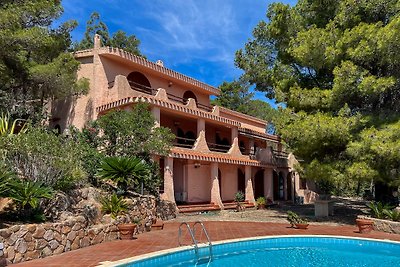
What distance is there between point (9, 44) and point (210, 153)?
46.7 feet

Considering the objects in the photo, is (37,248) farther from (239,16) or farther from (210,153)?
(239,16)

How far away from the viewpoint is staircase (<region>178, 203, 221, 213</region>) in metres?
22.1

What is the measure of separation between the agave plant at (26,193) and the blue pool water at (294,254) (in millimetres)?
3523

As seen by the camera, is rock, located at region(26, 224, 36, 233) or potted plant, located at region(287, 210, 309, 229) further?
potted plant, located at region(287, 210, 309, 229)

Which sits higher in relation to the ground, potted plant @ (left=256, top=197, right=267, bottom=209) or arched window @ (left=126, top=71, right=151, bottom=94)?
arched window @ (left=126, top=71, right=151, bottom=94)

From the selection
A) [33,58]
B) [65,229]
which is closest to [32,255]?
[65,229]

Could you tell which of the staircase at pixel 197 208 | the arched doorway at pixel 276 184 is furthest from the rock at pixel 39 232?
the arched doorway at pixel 276 184

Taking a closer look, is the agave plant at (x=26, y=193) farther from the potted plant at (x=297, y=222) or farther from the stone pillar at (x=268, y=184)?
the stone pillar at (x=268, y=184)

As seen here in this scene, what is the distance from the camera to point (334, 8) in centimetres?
2186

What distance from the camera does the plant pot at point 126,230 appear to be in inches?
545

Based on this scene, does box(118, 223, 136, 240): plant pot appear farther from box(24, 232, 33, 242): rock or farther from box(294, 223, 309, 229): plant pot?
box(294, 223, 309, 229): plant pot

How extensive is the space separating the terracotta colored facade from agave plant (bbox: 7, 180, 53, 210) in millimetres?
9583

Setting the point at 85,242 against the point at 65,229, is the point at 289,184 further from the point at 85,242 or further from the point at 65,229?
the point at 65,229

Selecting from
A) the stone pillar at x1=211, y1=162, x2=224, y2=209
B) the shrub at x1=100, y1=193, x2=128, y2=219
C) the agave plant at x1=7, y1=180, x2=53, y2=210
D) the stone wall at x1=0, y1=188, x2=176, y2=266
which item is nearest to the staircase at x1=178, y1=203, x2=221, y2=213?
the stone pillar at x1=211, y1=162, x2=224, y2=209
